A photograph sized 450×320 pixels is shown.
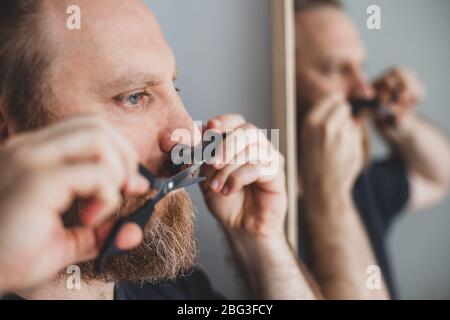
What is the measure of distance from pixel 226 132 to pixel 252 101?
90 mm

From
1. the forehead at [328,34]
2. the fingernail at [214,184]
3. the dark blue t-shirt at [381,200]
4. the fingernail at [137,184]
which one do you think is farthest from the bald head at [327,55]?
the fingernail at [137,184]

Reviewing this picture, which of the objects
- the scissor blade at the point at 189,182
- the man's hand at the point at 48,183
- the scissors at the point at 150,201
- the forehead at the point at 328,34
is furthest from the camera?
the forehead at the point at 328,34

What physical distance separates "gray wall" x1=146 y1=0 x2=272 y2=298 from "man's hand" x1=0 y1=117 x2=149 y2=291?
9.9 inches

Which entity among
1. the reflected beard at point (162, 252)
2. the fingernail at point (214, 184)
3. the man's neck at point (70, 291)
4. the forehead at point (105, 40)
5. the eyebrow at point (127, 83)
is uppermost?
the forehead at point (105, 40)

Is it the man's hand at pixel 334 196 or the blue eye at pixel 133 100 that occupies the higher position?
the blue eye at pixel 133 100

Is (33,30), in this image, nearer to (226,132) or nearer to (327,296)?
(226,132)

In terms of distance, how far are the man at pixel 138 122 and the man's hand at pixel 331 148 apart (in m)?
0.11

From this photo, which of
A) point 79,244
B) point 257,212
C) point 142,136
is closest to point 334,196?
point 257,212

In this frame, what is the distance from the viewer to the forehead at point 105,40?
66 centimetres

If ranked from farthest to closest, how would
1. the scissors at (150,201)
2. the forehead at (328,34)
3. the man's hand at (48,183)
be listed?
the forehead at (328,34) → the scissors at (150,201) → the man's hand at (48,183)

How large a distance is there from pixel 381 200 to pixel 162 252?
1.48 feet

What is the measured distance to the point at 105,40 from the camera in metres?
0.68

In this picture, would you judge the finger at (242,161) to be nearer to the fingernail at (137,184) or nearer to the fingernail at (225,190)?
the fingernail at (225,190)

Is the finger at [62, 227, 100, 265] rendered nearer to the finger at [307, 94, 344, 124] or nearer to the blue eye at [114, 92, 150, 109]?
the blue eye at [114, 92, 150, 109]
